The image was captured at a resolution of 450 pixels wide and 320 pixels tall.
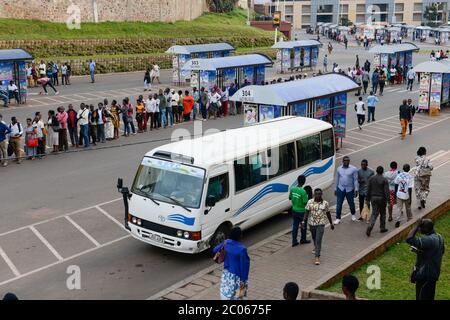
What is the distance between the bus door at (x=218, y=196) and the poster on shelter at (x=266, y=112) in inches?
301

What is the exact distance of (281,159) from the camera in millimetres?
14688

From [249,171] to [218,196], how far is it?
1.32 m

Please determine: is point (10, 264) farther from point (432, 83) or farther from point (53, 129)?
point (432, 83)

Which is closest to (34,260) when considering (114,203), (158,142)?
(114,203)

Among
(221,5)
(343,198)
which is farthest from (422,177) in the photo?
(221,5)

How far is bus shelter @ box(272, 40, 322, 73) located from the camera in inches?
1832

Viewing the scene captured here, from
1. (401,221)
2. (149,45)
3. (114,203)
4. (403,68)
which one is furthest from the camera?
(149,45)

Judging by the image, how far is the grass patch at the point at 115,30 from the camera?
146 ft

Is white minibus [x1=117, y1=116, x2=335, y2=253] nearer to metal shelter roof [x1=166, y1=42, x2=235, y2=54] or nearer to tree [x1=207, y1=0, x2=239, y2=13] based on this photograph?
metal shelter roof [x1=166, y1=42, x2=235, y2=54]

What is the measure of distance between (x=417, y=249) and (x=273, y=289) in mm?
3003

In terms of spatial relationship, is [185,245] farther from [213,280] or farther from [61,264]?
[61,264]

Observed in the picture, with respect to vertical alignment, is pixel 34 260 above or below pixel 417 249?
below

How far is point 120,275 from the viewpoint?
1162 centimetres

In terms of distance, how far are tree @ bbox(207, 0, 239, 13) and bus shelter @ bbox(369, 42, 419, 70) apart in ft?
135
